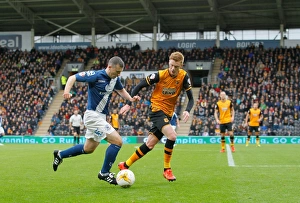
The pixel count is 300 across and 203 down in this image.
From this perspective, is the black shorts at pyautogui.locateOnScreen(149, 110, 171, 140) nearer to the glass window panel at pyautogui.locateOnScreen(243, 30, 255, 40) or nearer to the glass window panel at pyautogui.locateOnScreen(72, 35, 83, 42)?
the glass window panel at pyautogui.locateOnScreen(243, 30, 255, 40)

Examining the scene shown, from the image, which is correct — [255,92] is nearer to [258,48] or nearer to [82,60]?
[258,48]

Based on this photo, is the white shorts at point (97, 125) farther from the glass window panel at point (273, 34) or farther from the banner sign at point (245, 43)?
the glass window panel at point (273, 34)

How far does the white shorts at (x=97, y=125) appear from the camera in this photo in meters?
8.41

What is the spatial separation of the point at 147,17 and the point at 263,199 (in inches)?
1460

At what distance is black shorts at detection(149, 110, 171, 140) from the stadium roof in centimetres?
2982

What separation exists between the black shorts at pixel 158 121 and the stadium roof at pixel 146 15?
29.8 meters

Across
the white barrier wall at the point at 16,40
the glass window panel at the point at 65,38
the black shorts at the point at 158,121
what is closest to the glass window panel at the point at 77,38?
the glass window panel at the point at 65,38

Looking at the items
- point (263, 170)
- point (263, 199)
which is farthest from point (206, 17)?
point (263, 199)

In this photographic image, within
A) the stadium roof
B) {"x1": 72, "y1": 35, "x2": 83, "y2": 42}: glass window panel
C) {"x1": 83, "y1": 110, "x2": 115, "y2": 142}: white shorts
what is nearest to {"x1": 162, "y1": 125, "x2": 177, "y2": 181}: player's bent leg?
{"x1": 83, "y1": 110, "x2": 115, "y2": 142}: white shorts

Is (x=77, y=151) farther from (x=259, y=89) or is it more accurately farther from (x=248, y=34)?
(x=248, y=34)

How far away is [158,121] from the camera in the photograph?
8.97 metres

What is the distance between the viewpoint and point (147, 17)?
140 feet

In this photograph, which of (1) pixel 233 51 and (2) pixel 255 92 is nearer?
(2) pixel 255 92

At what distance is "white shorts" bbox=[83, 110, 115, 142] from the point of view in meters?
8.41
